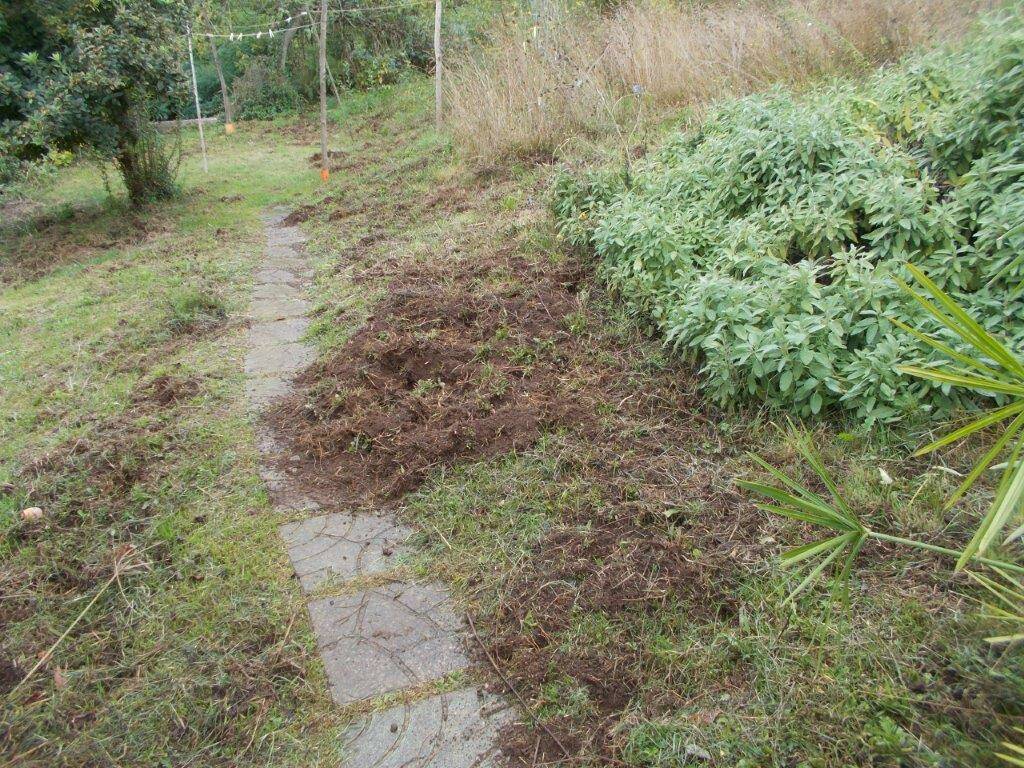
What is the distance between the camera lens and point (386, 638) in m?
2.47

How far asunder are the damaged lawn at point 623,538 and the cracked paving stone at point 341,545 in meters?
0.12

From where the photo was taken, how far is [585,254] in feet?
15.5

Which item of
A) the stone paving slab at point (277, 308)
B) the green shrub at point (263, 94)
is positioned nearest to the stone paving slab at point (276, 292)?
the stone paving slab at point (277, 308)

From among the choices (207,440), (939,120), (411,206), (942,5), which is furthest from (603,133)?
(207,440)

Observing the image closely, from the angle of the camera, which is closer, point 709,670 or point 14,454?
point 709,670

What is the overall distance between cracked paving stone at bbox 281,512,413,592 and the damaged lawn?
12 cm

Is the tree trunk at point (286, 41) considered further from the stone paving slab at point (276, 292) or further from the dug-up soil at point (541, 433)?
the dug-up soil at point (541, 433)

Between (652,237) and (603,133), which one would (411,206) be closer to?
(603,133)

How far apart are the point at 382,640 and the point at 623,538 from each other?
0.95 m

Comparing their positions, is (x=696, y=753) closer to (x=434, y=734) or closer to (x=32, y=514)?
(x=434, y=734)

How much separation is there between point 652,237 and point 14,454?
3576 millimetres

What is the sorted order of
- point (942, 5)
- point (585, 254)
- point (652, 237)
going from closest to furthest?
point (652, 237)
point (585, 254)
point (942, 5)

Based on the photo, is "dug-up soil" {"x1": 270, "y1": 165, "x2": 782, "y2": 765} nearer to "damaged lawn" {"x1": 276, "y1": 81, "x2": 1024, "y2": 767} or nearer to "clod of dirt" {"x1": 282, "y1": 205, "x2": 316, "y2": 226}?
"damaged lawn" {"x1": 276, "y1": 81, "x2": 1024, "y2": 767}

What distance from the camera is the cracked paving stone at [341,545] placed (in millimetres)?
2803
